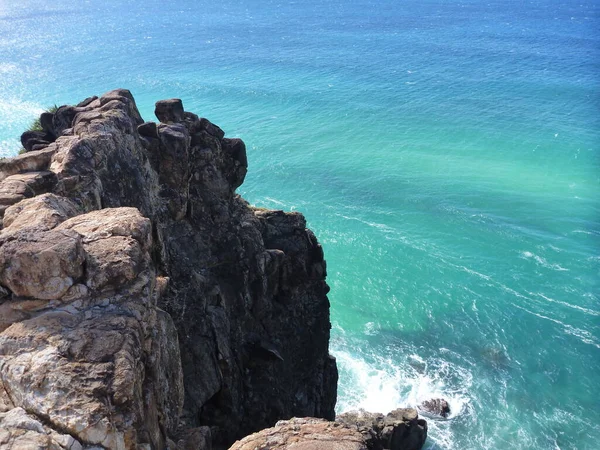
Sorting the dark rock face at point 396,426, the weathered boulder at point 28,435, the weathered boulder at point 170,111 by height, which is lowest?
the dark rock face at point 396,426

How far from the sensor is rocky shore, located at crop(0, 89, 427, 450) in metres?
11.4

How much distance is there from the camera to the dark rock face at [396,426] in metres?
40.7

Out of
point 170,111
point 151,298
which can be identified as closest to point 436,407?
point 170,111

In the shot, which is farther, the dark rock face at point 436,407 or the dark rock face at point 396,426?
the dark rock face at point 436,407

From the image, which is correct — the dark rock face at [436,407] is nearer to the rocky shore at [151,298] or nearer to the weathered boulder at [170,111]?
the rocky shore at [151,298]

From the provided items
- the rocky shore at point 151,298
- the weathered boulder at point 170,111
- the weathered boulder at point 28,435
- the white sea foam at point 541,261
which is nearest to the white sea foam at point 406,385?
the rocky shore at point 151,298

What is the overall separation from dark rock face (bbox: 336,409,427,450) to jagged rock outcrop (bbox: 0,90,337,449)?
721cm

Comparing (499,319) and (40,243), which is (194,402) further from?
(499,319)

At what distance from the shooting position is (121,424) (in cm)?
1102

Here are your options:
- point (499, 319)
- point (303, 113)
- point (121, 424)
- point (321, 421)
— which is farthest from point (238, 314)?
point (303, 113)

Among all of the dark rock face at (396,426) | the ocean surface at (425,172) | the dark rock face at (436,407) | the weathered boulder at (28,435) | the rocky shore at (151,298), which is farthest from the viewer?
the ocean surface at (425,172)

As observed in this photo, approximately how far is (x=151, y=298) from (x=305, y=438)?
5304 millimetres

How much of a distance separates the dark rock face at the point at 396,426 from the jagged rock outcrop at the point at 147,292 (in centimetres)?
721

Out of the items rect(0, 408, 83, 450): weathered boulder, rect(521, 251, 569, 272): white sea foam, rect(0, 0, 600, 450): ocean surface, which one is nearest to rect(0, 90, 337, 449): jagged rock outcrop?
rect(0, 408, 83, 450): weathered boulder
